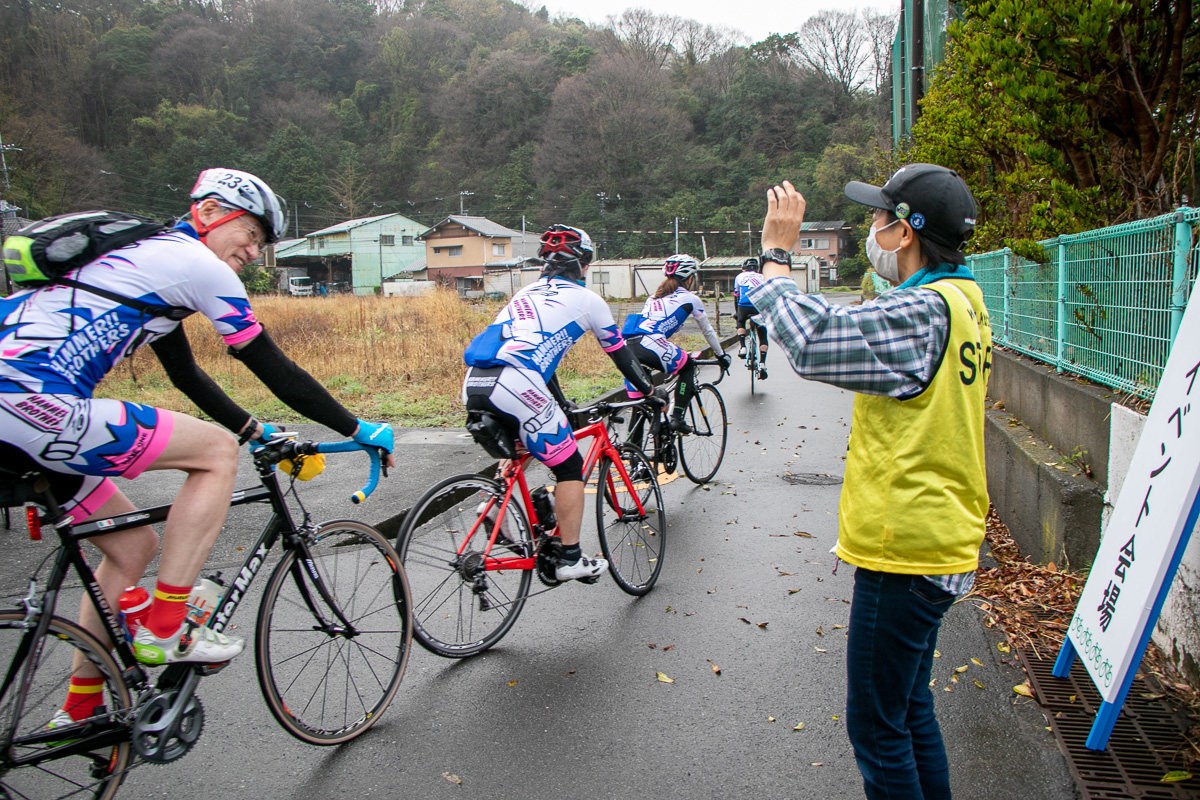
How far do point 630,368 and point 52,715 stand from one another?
3187mm

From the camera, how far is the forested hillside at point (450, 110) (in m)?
72.4

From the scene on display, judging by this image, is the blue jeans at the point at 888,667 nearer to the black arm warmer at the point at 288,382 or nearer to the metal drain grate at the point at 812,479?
the black arm warmer at the point at 288,382

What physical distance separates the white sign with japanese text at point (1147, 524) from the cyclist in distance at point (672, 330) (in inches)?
168

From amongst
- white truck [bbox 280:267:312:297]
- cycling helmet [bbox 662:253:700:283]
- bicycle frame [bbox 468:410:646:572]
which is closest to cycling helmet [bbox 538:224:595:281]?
bicycle frame [bbox 468:410:646:572]

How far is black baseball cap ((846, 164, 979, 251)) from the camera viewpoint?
2123 mm

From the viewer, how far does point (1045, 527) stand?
15.9ft

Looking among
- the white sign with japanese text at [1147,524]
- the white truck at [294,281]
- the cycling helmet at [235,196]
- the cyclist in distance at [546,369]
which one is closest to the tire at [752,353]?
the cyclist in distance at [546,369]

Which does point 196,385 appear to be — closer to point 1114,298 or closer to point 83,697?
point 83,697

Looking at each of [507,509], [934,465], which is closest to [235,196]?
[507,509]

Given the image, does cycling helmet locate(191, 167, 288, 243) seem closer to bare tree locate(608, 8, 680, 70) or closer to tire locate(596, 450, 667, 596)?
tire locate(596, 450, 667, 596)

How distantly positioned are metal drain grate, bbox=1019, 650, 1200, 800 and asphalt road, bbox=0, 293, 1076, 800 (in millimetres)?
84

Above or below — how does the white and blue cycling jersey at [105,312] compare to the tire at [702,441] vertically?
above

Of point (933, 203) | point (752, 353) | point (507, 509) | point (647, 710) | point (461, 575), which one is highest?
point (933, 203)

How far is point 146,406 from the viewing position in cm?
255
